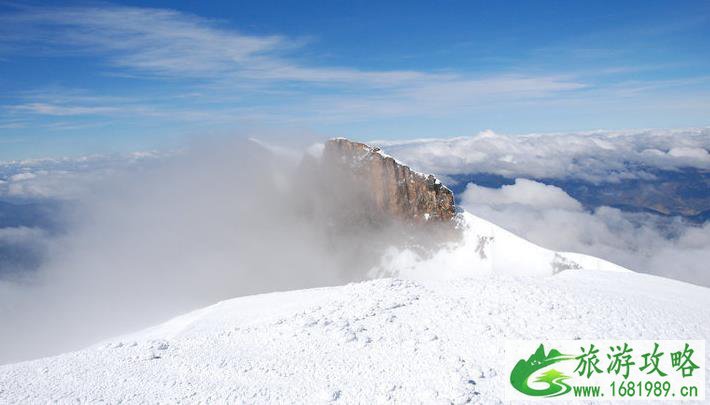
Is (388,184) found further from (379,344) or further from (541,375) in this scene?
(541,375)

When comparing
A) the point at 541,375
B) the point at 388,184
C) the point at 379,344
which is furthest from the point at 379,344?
the point at 388,184

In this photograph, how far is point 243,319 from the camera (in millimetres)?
32594

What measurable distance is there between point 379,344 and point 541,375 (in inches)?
298

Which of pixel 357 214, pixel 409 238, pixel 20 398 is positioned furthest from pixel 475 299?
pixel 357 214

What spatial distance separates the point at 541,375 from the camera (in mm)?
17750

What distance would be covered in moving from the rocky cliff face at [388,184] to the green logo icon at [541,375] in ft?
277

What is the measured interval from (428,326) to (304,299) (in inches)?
565

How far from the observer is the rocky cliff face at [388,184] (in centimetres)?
10562

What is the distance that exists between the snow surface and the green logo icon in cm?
72

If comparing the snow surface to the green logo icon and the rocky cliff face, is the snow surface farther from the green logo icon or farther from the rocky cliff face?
the rocky cliff face

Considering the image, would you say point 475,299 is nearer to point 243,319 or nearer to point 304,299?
point 304,299

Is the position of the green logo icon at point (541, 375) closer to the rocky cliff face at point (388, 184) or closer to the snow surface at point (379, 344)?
the snow surface at point (379, 344)

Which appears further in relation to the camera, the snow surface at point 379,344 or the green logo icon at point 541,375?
the snow surface at point 379,344

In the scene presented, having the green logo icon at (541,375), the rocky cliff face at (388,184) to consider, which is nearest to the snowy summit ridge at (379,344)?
the green logo icon at (541,375)
